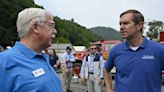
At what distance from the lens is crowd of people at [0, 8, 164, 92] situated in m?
3.34

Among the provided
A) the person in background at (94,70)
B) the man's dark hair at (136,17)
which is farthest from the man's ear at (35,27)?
the person in background at (94,70)

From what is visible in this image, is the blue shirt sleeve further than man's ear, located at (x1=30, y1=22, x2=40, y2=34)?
Yes

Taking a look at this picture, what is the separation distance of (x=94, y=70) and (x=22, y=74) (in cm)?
931

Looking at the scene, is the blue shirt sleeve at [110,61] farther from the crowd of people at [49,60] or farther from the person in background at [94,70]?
the person in background at [94,70]

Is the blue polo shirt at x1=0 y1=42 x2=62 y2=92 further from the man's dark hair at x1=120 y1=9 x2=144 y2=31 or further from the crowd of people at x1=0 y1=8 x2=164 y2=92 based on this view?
the man's dark hair at x1=120 y1=9 x2=144 y2=31

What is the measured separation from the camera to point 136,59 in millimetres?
4949

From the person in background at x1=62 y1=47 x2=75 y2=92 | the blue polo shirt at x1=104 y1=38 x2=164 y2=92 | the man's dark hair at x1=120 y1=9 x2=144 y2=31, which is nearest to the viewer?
the blue polo shirt at x1=104 y1=38 x2=164 y2=92

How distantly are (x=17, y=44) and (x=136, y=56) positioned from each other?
1777 millimetres

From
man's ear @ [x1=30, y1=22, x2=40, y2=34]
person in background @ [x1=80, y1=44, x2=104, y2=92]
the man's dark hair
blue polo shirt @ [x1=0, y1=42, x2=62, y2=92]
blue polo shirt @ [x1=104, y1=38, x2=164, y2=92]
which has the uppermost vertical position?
man's ear @ [x1=30, y1=22, x2=40, y2=34]

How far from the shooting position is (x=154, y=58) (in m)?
4.92

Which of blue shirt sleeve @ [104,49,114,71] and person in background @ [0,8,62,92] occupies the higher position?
person in background @ [0,8,62,92]

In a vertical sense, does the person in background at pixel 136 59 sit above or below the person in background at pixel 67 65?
above

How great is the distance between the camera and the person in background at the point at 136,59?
4.88 metres

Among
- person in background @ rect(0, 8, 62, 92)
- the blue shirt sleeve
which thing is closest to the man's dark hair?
the blue shirt sleeve
